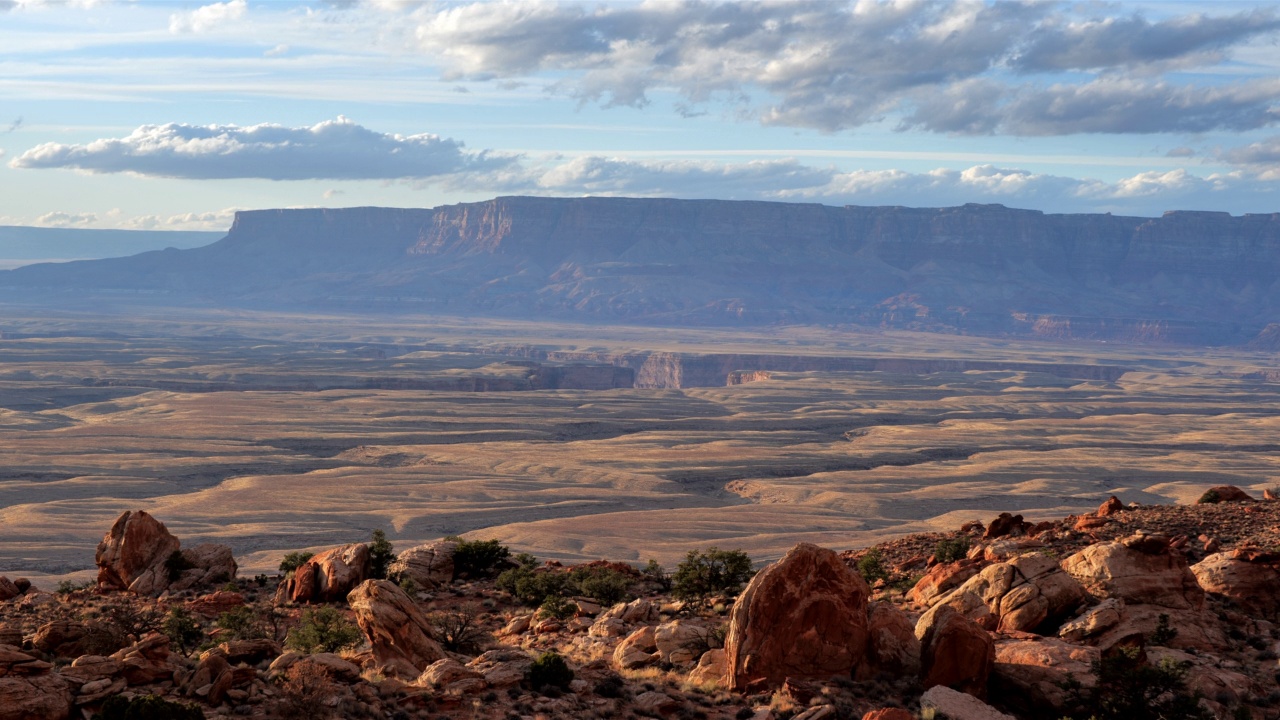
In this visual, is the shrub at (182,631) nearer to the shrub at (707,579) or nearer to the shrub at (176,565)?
the shrub at (176,565)

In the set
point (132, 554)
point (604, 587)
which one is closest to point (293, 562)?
point (132, 554)

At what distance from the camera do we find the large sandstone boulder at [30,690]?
41.1 ft

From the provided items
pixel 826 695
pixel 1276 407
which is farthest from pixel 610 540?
pixel 1276 407

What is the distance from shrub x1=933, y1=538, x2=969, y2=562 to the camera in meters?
24.0

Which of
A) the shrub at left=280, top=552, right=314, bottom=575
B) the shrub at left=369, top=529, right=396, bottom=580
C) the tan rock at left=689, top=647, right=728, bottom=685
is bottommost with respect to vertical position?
the shrub at left=280, top=552, right=314, bottom=575

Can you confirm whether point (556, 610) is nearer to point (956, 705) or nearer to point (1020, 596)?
point (1020, 596)

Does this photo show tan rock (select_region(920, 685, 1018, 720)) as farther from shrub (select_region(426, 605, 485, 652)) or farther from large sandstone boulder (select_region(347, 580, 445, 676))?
shrub (select_region(426, 605, 485, 652))

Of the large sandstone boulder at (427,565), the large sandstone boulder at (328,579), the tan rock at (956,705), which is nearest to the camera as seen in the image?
the tan rock at (956,705)

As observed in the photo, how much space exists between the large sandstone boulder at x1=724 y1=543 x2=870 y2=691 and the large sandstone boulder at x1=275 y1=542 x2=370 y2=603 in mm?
10537

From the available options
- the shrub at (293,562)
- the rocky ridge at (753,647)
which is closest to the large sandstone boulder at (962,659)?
the rocky ridge at (753,647)

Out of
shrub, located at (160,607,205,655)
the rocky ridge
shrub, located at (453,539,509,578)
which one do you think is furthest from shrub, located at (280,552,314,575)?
shrub, located at (160,607,205,655)

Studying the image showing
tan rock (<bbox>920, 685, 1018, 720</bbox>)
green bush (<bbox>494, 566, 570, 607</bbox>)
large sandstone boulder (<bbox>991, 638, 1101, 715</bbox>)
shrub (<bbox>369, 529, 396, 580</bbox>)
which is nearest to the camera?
tan rock (<bbox>920, 685, 1018, 720</bbox>)

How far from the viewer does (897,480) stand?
237 feet

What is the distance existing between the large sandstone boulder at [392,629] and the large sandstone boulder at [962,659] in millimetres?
7324
